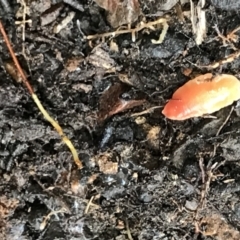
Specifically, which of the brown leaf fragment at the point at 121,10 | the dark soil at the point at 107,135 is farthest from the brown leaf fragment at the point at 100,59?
the brown leaf fragment at the point at 121,10

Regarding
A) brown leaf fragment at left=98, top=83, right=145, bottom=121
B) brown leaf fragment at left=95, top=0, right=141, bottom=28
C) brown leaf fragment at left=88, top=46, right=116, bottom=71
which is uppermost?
brown leaf fragment at left=95, top=0, right=141, bottom=28

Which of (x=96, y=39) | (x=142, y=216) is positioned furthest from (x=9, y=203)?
(x=96, y=39)

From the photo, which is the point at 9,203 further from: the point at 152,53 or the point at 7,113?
the point at 152,53

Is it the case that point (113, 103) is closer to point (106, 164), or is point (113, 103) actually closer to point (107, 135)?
point (107, 135)

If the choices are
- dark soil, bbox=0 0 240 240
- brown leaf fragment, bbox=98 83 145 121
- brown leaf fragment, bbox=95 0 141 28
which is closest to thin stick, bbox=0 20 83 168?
dark soil, bbox=0 0 240 240

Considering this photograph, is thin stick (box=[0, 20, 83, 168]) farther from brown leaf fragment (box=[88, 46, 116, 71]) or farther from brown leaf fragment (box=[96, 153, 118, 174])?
brown leaf fragment (box=[88, 46, 116, 71])

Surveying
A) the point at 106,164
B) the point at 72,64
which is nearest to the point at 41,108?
the point at 72,64
